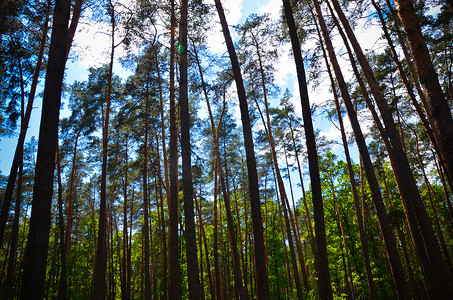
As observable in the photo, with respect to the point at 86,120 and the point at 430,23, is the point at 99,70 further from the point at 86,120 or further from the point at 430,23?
the point at 430,23

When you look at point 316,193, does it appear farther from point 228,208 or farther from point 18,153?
point 18,153

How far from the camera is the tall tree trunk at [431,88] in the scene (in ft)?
12.8

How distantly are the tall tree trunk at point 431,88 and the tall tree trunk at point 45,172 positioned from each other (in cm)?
726

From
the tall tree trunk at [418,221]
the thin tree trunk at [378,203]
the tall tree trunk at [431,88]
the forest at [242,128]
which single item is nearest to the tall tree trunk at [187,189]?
the forest at [242,128]

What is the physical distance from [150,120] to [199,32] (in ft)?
19.8

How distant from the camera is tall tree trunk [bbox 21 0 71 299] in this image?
465 centimetres

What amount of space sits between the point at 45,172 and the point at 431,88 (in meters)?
7.58

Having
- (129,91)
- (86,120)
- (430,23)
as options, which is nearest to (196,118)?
(129,91)

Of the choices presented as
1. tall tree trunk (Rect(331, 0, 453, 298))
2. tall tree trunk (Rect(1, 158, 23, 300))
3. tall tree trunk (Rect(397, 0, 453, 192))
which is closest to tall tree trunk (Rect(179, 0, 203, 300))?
tall tree trunk (Rect(331, 0, 453, 298))

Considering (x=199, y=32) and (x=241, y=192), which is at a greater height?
(x=199, y=32)

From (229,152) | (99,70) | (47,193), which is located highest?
(99,70)

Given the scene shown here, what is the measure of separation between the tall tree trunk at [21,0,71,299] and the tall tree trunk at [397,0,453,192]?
726 centimetres

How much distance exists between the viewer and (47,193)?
514cm

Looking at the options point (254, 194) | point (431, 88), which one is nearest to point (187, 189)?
point (254, 194)
